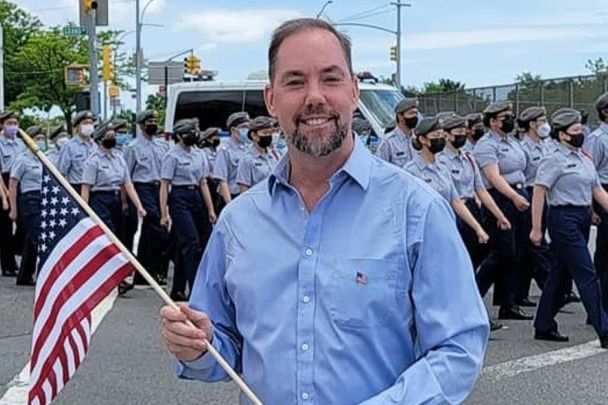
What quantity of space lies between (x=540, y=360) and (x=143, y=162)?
19.1 feet

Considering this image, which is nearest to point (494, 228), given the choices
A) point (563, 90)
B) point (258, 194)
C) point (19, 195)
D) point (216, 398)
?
point (216, 398)

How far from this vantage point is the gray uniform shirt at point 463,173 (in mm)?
9797

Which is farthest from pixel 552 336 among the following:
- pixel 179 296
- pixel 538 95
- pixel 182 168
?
pixel 538 95

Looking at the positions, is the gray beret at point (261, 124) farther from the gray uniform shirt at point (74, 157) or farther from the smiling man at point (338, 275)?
the smiling man at point (338, 275)

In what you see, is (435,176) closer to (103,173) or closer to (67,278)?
(103,173)

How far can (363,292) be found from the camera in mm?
2461

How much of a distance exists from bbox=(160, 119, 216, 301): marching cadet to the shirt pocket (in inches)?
341

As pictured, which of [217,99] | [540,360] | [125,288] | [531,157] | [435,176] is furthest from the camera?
[217,99]

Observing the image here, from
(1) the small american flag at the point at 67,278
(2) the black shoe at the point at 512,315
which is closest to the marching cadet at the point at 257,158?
(2) the black shoe at the point at 512,315

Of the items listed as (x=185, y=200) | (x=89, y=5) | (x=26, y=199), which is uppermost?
(x=89, y=5)

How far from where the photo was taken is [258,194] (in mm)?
2729

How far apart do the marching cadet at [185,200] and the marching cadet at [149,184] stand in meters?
0.47

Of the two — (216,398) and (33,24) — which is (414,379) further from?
(33,24)

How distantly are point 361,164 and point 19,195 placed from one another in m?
10.8
